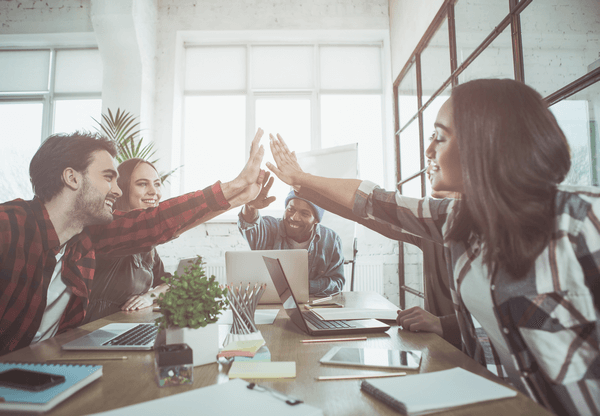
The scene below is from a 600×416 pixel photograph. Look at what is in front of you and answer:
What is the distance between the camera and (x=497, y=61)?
1.97 m

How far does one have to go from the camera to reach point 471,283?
87 centimetres

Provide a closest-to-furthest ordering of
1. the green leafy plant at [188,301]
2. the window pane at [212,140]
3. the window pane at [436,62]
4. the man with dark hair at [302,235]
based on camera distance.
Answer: the green leafy plant at [188,301]
the man with dark hair at [302,235]
the window pane at [436,62]
the window pane at [212,140]

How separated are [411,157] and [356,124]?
1094 millimetres

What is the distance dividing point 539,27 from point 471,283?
1369mm

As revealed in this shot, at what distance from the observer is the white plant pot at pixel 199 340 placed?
788 mm

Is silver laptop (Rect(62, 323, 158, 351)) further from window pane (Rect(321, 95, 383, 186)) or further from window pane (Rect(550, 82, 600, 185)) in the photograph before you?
window pane (Rect(321, 95, 383, 186))

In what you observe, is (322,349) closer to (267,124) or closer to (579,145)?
(579,145)

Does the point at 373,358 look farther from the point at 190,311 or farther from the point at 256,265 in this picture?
the point at 256,265

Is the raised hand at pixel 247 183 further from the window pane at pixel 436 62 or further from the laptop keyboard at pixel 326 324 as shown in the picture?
the window pane at pixel 436 62

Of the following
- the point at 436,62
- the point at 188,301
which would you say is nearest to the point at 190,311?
the point at 188,301

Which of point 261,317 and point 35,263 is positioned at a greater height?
point 35,263

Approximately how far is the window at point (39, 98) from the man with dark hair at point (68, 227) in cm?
343

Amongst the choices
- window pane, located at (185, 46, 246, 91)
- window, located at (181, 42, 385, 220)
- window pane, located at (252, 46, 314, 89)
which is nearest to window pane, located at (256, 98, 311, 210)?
window, located at (181, 42, 385, 220)

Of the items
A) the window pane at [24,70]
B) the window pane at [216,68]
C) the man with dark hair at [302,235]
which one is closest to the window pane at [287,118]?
the window pane at [216,68]
